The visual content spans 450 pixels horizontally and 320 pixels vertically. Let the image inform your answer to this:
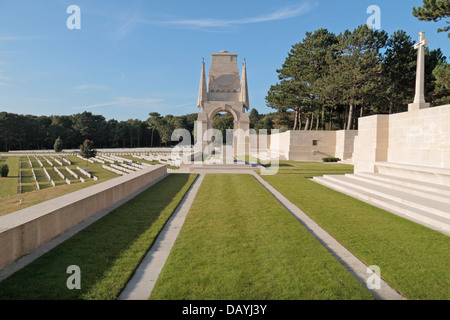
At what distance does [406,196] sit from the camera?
7.42 meters

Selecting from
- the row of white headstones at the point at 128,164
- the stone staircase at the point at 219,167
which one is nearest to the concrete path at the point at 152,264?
the stone staircase at the point at 219,167

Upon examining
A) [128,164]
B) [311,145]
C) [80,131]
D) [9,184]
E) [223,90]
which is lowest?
[9,184]

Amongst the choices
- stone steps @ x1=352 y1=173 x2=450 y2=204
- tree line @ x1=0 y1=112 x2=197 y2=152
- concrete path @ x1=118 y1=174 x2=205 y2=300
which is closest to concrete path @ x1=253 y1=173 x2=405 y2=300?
concrete path @ x1=118 y1=174 x2=205 y2=300

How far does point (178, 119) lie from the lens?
80812mm

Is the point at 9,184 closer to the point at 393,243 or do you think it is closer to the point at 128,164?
the point at 128,164

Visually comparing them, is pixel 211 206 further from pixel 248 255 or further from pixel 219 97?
pixel 219 97

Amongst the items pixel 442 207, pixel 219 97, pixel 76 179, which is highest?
pixel 219 97

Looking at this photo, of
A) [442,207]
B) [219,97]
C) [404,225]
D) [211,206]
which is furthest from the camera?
[219,97]

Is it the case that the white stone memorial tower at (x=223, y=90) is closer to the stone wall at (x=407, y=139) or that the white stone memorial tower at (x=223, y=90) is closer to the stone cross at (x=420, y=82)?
the stone wall at (x=407, y=139)

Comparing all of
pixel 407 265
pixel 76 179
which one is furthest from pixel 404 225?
pixel 76 179

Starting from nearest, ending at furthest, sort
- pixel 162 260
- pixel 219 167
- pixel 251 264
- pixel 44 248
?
pixel 251 264, pixel 162 260, pixel 44 248, pixel 219 167

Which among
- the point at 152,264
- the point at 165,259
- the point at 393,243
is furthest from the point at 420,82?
the point at 152,264

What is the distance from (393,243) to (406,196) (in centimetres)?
354

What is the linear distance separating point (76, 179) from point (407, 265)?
83.6 feet
